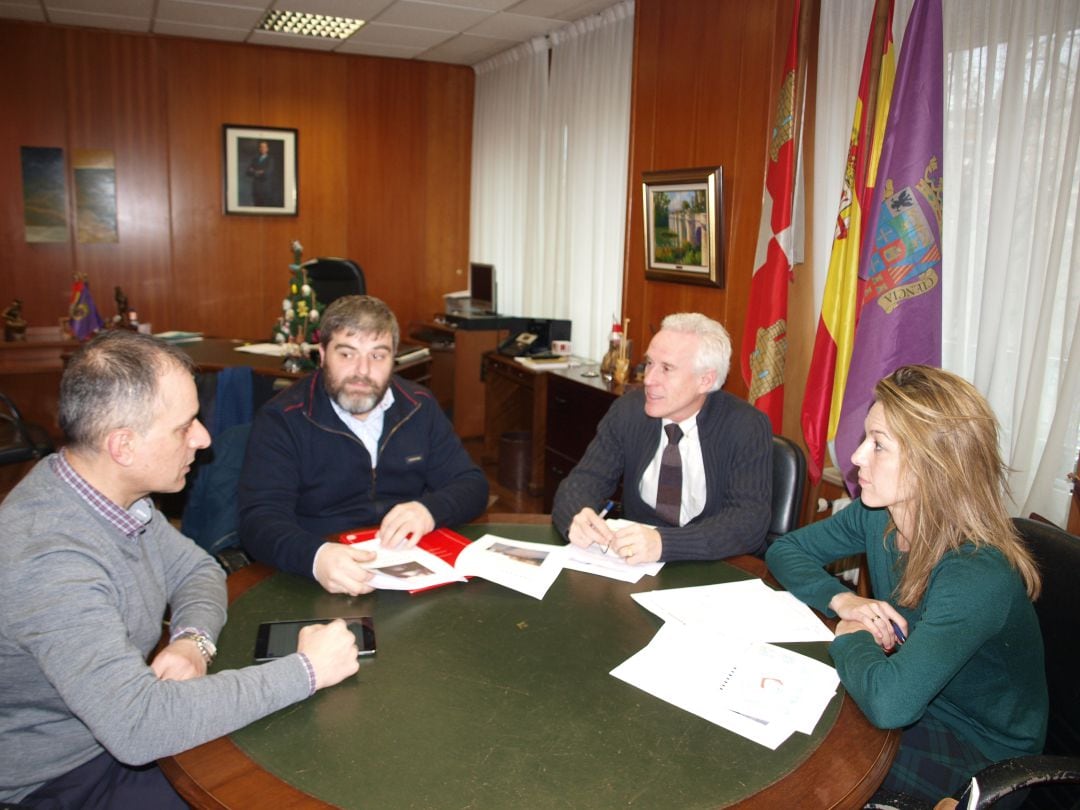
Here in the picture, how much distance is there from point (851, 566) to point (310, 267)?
437 centimetres

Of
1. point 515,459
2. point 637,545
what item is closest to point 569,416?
point 515,459

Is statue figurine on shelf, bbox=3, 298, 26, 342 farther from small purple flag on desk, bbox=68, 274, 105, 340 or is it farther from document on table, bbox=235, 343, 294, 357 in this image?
document on table, bbox=235, 343, 294, 357

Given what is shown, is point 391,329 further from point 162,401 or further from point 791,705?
point 791,705

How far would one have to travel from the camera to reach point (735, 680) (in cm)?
143

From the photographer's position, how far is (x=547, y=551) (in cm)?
201

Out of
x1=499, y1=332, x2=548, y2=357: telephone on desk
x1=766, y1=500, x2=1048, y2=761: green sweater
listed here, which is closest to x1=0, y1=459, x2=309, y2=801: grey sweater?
x1=766, y1=500, x2=1048, y2=761: green sweater

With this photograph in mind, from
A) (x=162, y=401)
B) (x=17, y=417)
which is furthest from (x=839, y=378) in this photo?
(x=17, y=417)

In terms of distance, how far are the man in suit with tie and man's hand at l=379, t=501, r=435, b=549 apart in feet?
1.29

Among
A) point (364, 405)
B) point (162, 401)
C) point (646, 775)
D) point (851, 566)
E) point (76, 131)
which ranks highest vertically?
point (76, 131)

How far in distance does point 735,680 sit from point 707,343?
1.23 m

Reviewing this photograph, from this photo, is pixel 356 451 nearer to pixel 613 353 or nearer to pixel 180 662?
pixel 180 662

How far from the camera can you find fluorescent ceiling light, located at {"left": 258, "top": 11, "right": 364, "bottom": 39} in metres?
5.57

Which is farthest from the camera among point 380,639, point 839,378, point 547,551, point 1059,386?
point 839,378

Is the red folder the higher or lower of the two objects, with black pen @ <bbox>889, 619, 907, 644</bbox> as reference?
higher
